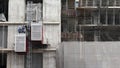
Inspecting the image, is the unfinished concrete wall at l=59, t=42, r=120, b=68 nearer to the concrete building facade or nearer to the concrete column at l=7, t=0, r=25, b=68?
the concrete building facade

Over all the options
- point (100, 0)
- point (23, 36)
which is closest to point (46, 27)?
point (23, 36)

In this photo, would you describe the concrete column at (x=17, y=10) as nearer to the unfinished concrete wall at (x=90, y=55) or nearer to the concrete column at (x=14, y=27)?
the concrete column at (x=14, y=27)

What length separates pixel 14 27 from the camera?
24.8m

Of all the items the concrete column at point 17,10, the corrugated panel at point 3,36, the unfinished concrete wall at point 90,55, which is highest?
the concrete column at point 17,10

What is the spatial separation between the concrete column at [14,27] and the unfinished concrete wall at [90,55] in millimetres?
4741

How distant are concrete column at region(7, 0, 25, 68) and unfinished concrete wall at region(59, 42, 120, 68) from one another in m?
4.74

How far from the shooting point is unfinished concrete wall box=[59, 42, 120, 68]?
66.2 feet

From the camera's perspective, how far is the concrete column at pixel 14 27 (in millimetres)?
24625

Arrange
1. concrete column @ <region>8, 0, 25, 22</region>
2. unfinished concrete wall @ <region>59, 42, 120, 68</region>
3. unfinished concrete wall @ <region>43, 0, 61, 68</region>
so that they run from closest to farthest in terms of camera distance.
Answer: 1. unfinished concrete wall @ <region>59, 42, 120, 68</region>
2. unfinished concrete wall @ <region>43, 0, 61, 68</region>
3. concrete column @ <region>8, 0, 25, 22</region>

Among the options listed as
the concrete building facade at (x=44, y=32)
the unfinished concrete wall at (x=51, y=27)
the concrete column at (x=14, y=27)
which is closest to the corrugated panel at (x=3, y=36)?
the concrete building facade at (x=44, y=32)

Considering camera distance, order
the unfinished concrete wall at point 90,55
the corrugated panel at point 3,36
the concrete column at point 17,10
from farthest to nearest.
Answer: the concrete column at point 17,10 → the corrugated panel at point 3,36 → the unfinished concrete wall at point 90,55

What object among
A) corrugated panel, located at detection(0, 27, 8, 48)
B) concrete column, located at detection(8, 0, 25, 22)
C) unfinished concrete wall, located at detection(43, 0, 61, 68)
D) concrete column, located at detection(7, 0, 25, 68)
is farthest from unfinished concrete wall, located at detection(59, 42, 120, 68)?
corrugated panel, located at detection(0, 27, 8, 48)

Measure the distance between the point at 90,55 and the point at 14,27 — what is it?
20.7 ft

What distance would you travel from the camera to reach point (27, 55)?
2461 cm
